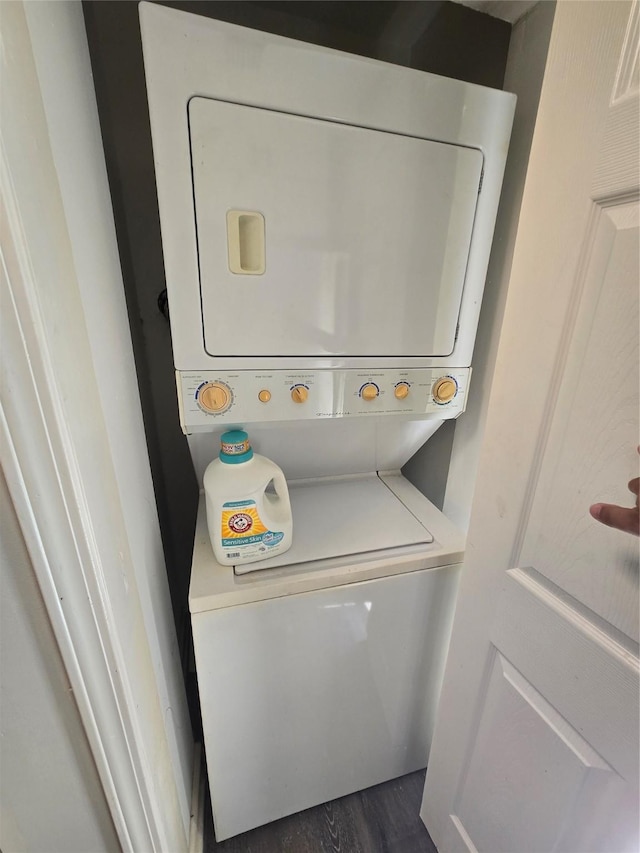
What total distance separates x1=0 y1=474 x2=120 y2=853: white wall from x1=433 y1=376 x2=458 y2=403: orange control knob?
3.19ft

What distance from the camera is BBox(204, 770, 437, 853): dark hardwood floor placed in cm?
131

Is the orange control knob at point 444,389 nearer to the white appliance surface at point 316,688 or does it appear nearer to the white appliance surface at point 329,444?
the white appliance surface at point 329,444

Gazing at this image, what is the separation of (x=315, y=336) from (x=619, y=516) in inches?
27.4

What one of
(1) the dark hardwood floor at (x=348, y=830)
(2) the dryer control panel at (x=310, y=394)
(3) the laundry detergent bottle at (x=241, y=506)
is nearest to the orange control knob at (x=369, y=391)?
(2) the dryer control panel at (x=310, y=394)

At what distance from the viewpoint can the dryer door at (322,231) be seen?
812 mm

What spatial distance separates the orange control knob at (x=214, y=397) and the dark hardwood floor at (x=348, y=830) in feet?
4.70

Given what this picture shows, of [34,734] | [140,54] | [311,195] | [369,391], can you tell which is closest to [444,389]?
[369,391]

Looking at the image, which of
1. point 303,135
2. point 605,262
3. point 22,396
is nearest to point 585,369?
point 605,262

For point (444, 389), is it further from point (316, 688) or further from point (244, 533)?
point (316, 688)

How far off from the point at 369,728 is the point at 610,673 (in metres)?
0.93

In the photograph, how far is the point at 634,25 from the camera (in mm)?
554

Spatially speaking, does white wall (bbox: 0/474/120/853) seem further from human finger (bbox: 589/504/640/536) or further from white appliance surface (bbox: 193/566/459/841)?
human finger (bbox: 589/504/640/536)

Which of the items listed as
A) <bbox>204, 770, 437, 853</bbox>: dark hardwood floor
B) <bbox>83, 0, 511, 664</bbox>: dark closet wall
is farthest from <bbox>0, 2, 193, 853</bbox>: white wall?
<bbox>204, 770, 437, 853</bbox>: dark hardwood floor

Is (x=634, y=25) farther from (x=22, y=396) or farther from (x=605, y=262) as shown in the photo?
(x=22, y=396)
